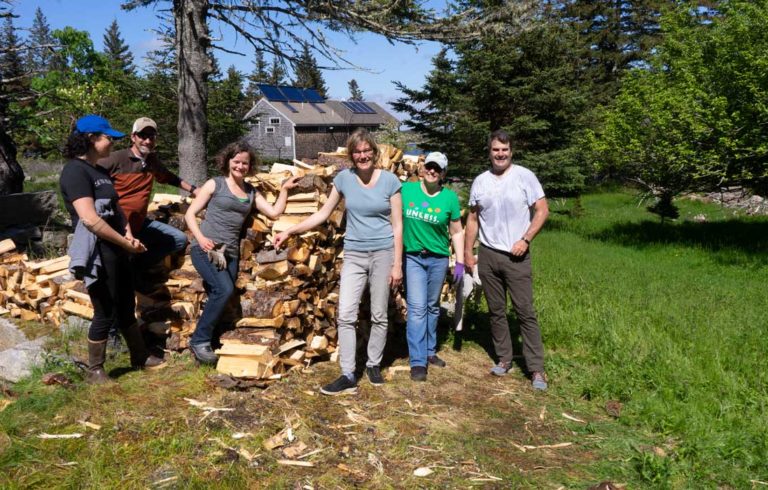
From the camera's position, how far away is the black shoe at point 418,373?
16.2ft

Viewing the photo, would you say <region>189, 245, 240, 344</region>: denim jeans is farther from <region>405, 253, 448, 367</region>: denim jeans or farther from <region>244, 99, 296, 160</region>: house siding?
<region>244, 99, 296, 160</region>: house siding

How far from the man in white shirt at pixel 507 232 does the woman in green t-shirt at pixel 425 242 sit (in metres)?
0.23

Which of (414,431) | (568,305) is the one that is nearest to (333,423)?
(414,431)

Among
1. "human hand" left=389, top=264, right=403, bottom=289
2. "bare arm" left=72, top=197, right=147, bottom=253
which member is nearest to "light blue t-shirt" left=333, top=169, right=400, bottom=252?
"human hand" left=389, top=264, right=403, bottom=289

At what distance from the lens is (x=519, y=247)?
15.4 ft

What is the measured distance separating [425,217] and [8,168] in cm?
728

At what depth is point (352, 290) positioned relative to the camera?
4547mm

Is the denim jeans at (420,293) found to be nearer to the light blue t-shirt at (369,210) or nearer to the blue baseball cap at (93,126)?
the light blue t-shirt at (369,210)

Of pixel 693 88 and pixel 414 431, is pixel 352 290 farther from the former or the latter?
pixel 693 88

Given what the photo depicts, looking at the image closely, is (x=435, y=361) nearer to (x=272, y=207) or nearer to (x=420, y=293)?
(x=420, y=293)

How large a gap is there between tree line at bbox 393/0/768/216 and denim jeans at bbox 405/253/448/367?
8894mm

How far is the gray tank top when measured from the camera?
4582mm

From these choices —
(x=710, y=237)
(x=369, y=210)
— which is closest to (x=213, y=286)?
(x=369, y=210)

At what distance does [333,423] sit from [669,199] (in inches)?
555
